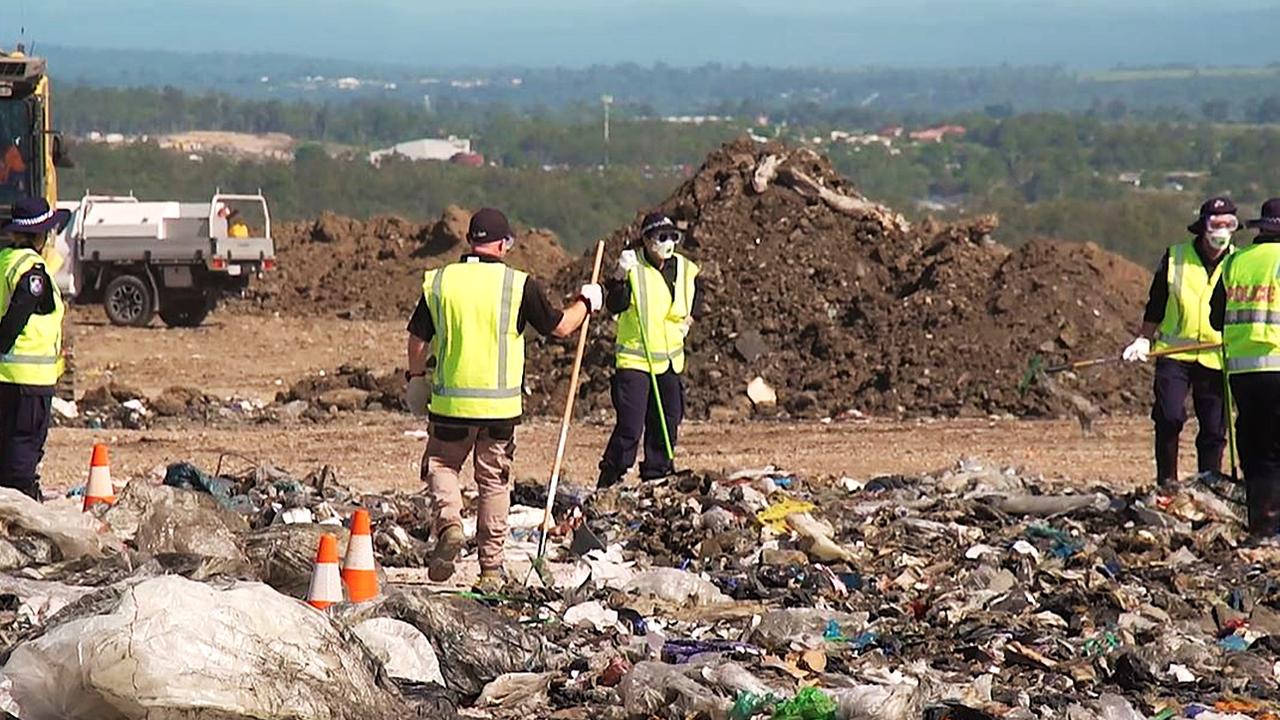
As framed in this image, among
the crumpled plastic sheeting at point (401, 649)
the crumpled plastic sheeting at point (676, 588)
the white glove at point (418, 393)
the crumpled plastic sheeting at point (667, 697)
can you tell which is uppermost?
the white glove at point (418, 393)

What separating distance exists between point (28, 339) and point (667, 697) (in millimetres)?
4519

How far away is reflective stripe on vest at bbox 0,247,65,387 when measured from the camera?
1146 cm

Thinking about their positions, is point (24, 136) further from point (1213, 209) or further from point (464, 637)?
point (464, 637)

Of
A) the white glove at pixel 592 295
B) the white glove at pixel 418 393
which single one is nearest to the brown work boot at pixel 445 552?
the white glove at pixel 418 393

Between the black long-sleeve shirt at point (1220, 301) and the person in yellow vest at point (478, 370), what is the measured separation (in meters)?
3.63

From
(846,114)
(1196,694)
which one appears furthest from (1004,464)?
(846,114)

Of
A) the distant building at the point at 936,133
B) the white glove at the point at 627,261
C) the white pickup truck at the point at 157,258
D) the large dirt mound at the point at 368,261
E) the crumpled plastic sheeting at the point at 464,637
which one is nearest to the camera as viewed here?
the crumpled plastic sheeting at the point at 464,637

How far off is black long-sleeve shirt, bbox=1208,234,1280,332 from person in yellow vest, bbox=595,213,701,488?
286 cm

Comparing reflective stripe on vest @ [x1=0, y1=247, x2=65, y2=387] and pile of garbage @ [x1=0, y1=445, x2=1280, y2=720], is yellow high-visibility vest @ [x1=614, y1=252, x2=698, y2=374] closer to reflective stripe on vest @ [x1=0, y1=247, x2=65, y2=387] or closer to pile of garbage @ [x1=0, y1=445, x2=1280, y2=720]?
pile of garbage @ [x1=0, y1=445, x2=1280, y2=720]

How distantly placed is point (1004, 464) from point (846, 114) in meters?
163

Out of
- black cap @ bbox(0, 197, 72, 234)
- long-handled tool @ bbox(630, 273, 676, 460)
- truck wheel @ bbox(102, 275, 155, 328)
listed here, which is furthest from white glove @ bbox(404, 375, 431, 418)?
truck wheel @ bbox(102, 275, 155, 328)

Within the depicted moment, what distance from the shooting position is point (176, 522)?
10930mm

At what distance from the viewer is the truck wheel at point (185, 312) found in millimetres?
27906

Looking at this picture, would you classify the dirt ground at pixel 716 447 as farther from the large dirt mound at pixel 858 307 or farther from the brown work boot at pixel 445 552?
the brown work boot at pixel 445 552
